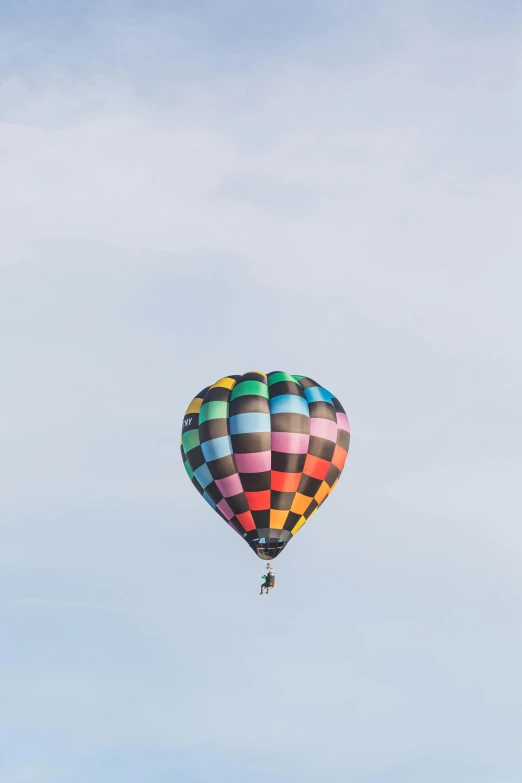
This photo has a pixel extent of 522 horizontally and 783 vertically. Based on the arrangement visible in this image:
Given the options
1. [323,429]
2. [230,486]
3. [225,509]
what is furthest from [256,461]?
[323,429]

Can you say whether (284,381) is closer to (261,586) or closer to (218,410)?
(218,410)

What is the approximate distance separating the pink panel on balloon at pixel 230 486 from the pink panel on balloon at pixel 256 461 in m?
0.65

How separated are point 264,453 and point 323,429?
2.84m

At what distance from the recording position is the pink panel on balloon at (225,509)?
243ft

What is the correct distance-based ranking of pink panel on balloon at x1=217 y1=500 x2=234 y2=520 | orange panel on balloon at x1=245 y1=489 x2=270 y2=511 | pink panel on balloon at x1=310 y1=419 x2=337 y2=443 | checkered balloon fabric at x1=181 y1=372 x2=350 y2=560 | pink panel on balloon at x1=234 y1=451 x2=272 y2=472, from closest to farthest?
pink panel on balloon at x1=234 y1=451 x2=272 y2=472 < checkered balloon fabric at x1=181 y1=372 x2=350 y2=560 < orange panel on balloon at x1=245 y1=489 x2=270 y2=511 < pink panel on balloon at x1=310 y1=419 x2=337 y2=443 < pink panel on balloon at x1=217 y1=500 x2=234 y2=520

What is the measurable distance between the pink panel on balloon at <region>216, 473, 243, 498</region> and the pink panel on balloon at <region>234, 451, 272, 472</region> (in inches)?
25.5

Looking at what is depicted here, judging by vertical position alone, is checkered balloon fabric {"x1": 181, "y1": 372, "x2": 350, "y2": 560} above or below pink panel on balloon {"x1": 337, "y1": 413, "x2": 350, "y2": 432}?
below

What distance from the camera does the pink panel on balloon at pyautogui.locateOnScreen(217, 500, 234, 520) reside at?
2921 inches

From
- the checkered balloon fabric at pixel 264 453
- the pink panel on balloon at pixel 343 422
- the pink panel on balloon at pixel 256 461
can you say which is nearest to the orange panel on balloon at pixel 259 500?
the checkered balloon fabric at pixel 264 453

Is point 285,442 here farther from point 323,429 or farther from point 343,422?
point 343,422

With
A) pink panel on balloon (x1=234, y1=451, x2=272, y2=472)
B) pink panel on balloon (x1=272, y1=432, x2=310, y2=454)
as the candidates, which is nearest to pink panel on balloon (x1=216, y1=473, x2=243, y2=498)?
pink panel on balloon (x1=234, y1=451, x2=272, y2=472)

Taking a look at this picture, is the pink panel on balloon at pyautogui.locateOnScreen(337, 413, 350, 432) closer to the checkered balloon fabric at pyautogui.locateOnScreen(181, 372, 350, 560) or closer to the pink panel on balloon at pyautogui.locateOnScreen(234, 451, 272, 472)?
the checkered balloon fabric at pyautogui.locateOnScreen(181, 372, 350, 560)

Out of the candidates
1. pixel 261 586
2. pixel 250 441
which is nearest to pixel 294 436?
pixel 250 441

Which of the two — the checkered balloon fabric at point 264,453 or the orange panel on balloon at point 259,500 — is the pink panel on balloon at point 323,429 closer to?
the checkered balloon fabric at point 264,453
